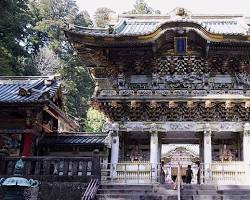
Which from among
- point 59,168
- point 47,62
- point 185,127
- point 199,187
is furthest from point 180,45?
point 47,62

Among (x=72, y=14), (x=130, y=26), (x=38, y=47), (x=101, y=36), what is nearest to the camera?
(x=101, y=36)

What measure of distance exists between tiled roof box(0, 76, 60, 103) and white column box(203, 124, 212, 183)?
23.5ft

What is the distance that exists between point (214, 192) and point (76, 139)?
8.31 meters

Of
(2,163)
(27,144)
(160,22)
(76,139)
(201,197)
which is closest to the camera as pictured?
(201,197)

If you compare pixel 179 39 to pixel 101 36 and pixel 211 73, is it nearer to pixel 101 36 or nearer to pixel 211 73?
pixel 211 73

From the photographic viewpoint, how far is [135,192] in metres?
13.2

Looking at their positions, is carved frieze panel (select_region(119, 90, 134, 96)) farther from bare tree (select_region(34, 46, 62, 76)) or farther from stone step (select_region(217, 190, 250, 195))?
bare tree (select_region(34, 46, 62, 76))

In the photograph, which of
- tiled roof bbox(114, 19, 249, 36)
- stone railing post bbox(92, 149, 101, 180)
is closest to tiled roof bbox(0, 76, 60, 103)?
stone railing post bbox(92, 149, 101, 180)

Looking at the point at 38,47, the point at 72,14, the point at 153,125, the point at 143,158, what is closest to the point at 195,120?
the point at 153,125

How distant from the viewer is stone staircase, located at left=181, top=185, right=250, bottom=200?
1242 centimetres

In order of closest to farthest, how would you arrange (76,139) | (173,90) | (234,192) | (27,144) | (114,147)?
(234,192) → (114,147) → (27,144) → (173,90) → (76,139)

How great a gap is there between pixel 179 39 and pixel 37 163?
27.1 feet

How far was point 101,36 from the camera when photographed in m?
16.9

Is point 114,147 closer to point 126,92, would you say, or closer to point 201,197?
point 126,92
